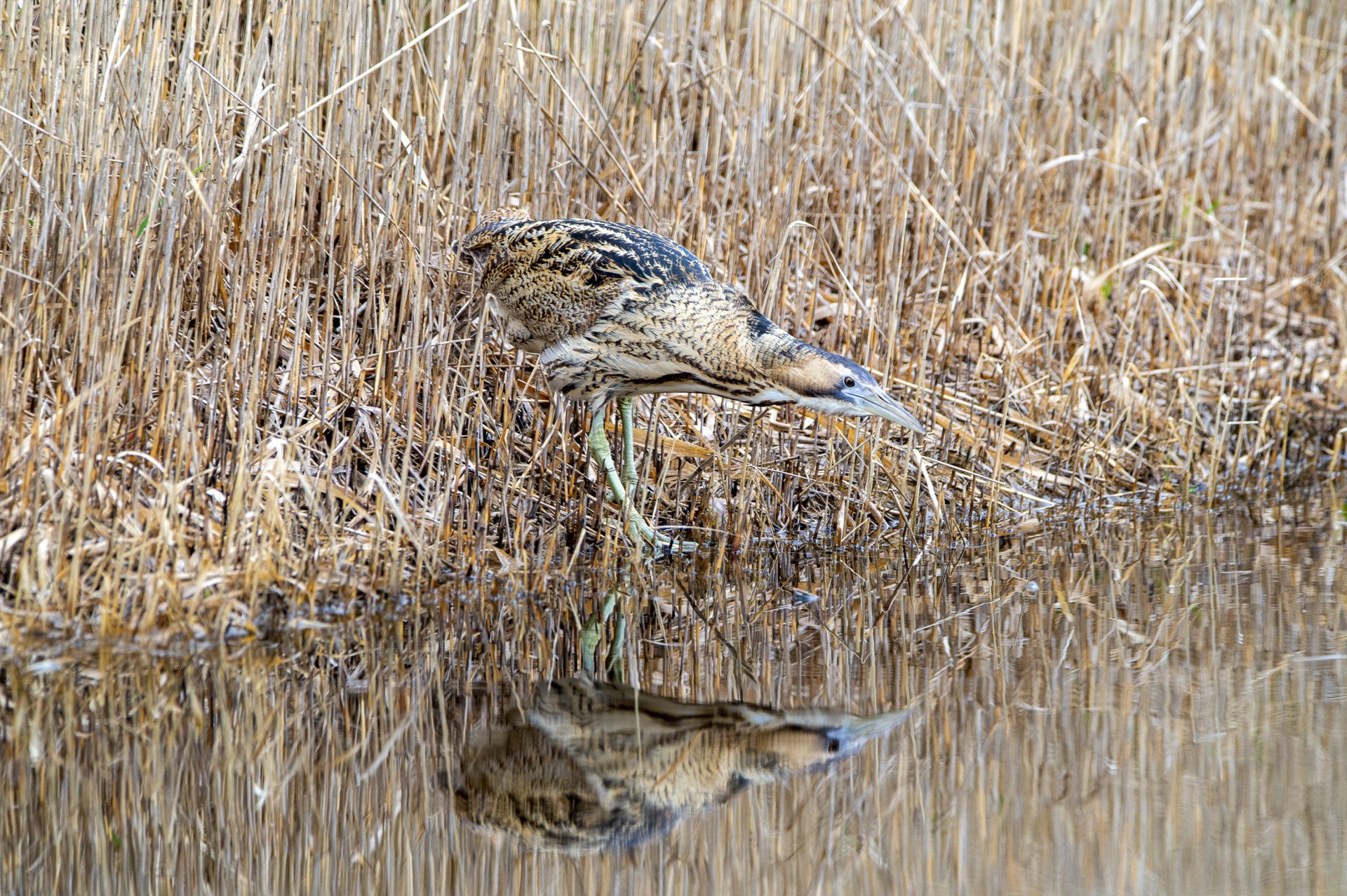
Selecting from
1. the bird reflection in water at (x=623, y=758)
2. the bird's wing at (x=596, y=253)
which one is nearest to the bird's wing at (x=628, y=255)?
the bird's wing at (x=596, y=253)

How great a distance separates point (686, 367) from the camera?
4465mm

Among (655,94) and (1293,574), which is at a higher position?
(655,94)

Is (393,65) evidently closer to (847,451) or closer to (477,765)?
(847,451)

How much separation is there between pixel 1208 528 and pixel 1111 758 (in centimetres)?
238

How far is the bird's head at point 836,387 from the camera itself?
170 inches

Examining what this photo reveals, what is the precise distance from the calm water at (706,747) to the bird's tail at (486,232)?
1.05m

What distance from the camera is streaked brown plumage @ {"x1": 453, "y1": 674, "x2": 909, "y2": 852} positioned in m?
3.02

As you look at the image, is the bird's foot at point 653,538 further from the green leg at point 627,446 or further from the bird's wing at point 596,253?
the bird's wing at point 596,253

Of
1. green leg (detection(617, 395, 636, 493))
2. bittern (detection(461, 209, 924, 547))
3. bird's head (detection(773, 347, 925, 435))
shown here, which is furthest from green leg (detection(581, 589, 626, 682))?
bird's head (detection(773, 347, 925, 435))

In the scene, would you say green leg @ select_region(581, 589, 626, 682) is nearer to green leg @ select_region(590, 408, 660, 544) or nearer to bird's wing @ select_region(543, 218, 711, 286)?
green leg @ select_region(590, 408, 660, 544)

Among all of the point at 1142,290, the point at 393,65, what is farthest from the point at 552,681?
the point at 1142,290

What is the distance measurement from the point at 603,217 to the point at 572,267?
84 centimetres

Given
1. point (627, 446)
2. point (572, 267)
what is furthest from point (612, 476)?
point (572, 267)

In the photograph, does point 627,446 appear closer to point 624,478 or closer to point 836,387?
point 624,478
